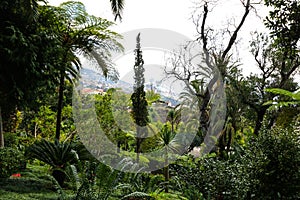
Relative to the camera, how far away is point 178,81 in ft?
38.9

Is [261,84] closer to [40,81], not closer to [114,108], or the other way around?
[114,108]

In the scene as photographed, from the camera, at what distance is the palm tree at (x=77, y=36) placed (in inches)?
326

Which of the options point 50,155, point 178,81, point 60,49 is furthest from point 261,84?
point 50,155

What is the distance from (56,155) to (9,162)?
714 millimetres

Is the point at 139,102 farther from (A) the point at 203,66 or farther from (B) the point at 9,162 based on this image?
(B) the point at 9,162

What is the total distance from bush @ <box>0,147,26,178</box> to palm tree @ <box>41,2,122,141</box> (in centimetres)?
252

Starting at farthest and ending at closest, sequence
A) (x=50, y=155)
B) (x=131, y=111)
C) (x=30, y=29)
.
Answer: (x=131, y=111), (x=30, y=29), (x=50, y=155)

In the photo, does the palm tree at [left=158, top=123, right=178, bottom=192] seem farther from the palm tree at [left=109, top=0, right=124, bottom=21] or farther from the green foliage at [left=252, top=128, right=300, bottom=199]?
the palm tree at [left=109, top=0, right=124, bottom=21]

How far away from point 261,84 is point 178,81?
2774mm

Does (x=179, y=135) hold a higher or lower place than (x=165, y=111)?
lower

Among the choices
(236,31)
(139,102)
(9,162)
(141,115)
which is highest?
(236,31)

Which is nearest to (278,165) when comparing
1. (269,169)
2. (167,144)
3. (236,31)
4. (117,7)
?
(269,169)

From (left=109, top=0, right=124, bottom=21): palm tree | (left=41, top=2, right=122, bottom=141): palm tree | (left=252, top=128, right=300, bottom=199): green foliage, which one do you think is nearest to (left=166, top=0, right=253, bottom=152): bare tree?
(left=41, top=2, right=122, bottom=141): palm tree

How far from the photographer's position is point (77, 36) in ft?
27.7
